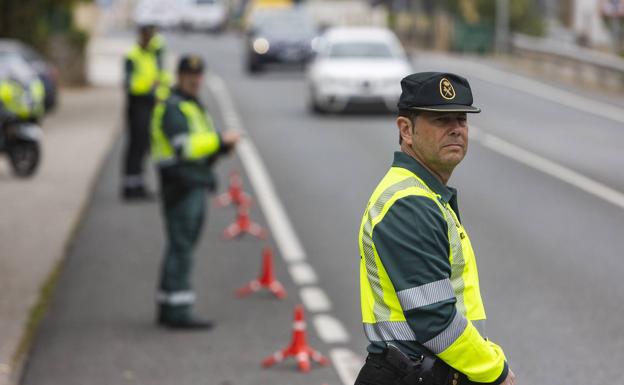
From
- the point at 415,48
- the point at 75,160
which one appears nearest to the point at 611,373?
the point at 75,160

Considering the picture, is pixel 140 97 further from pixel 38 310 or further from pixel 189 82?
pixel 189 82

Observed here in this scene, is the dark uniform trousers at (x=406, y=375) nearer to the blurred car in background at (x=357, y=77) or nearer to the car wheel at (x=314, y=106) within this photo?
the blurred car in background at (x=357, y=77)

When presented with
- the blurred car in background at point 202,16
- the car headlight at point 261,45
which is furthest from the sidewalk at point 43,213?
the blurred car in background at point 202,16

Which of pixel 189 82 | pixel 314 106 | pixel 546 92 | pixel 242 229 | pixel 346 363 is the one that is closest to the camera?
pixel 346 363

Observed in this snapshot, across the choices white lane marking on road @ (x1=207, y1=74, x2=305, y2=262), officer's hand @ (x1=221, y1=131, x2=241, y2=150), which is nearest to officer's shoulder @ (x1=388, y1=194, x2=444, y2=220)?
officer's hand @ (x1=221, y1=131, x2=241, y2=150)

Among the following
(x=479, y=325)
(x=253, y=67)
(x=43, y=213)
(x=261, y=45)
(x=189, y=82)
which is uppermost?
(x=479, y=325)

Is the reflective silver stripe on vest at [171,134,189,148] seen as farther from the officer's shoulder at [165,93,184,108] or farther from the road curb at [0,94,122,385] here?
the road curb at [0,94,122,385]

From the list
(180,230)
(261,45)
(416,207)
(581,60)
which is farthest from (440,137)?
(261,45)

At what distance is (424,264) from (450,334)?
253mm

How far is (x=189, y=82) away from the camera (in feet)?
34.6

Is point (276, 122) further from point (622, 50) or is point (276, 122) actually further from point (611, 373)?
point (611, 373)

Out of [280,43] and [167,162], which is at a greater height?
[167,162]

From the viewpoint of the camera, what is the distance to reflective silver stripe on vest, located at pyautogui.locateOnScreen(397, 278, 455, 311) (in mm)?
4566

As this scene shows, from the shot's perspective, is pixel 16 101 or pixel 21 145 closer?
pixel 21 145
